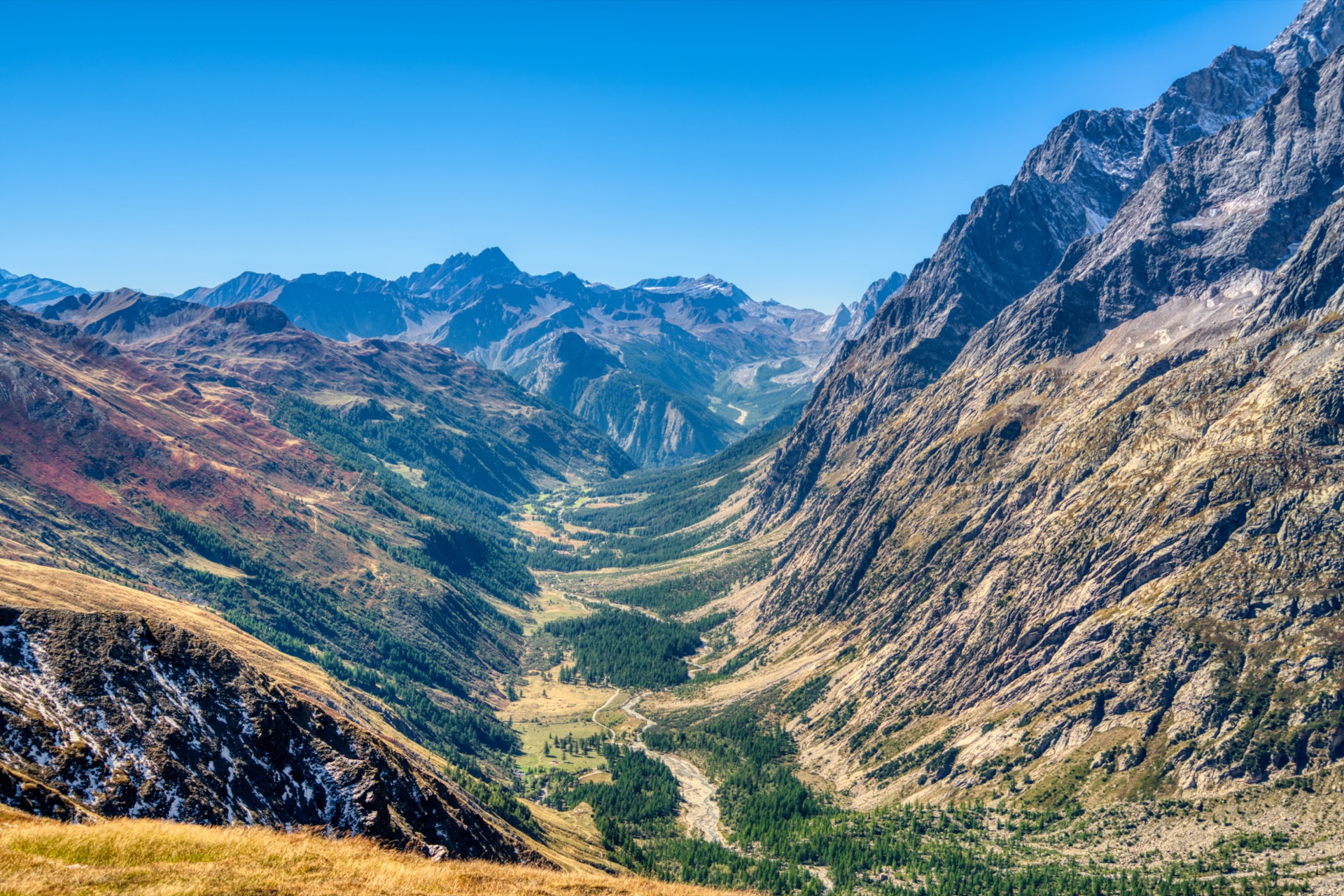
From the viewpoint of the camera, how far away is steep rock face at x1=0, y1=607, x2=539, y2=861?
6056 centimetres

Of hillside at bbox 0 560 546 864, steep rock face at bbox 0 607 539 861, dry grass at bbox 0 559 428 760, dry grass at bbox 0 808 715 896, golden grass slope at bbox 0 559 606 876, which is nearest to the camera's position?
dry grass at bbox 0 808 715 896

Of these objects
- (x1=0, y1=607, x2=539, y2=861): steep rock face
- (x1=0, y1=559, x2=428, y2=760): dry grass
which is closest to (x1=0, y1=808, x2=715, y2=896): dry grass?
(x1=0, y1=607, x2=539, y2=861): steep rock face

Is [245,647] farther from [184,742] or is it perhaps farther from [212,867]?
[212,867]

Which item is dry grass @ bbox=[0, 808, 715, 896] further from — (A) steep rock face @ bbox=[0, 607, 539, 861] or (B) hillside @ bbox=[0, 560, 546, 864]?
(A) steep rock face @ bbox=[0, 607, 539, 861]

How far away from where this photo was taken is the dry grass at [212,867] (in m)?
38.0

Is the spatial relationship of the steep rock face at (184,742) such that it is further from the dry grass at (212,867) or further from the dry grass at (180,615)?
the dry grass at (180,615)

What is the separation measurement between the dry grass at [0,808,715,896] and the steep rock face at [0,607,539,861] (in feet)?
36.0

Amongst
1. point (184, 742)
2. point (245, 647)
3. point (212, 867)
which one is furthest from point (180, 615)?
point (212, 867)

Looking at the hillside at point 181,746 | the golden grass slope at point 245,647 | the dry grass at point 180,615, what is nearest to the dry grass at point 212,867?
the hillside at point 181,746

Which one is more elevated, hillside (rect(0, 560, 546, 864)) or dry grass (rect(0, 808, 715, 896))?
dry grass (rect(0, 808, 715, 896))

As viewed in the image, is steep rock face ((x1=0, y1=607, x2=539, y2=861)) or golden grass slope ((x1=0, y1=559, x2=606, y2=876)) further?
golden grass slope ((x1=0, y1=559, x2=606, y2=876))

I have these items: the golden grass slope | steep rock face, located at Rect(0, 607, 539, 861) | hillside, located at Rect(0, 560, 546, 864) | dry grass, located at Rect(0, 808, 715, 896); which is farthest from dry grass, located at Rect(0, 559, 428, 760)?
dry grass, located at Rect(0, 808, 715, 896)

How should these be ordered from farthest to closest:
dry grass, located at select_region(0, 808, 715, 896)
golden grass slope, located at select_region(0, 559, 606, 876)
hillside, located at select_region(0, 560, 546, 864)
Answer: golden grass slope, located at select_region(0, 559, 606, 876) < hillside, located at select_region(0, 560, 546, 864) < dry grass, located at select_region(0, 808, 715, 896)

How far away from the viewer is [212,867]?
1658 inches
